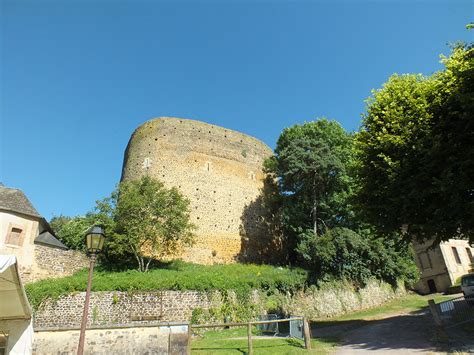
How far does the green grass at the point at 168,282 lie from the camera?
14.9m

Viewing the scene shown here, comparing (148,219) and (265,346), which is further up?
(148,219)

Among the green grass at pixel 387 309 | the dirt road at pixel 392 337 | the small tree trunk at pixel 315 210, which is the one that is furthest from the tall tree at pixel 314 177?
the dirt road at pixel 392 337

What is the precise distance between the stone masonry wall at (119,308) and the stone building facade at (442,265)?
19.3 m

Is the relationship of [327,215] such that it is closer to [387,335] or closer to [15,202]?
[387,335]

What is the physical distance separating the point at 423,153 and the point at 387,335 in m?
5.93

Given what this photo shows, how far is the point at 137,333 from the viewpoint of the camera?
9.38 meters

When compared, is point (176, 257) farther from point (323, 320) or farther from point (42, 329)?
point (42, 329)

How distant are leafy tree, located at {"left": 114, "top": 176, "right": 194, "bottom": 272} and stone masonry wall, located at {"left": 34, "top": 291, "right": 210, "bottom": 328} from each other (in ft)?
11.3

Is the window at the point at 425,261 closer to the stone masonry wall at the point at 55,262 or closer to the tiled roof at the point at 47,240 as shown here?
the stone masonry wall at the point at 55,262

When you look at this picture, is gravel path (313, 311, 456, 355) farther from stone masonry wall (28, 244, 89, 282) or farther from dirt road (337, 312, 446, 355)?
stone masonry wall (28, 244, 89, 282)

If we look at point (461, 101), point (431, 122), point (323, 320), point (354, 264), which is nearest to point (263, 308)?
point (323, 320)

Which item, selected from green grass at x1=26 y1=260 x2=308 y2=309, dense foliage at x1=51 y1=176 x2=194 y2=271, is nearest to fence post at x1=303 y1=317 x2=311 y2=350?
green grass at x1=26 y1=260 x2=308 y2=309

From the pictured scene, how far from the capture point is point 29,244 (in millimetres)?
17953

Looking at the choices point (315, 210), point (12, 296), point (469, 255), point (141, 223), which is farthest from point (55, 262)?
point (469, 255)
